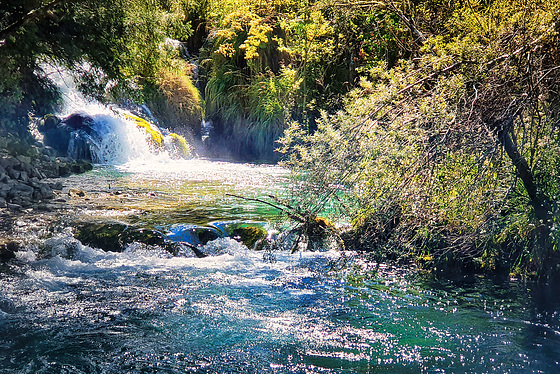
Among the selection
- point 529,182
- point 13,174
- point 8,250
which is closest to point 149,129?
point 13,174

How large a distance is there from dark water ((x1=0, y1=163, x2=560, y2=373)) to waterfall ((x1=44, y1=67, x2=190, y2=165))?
329 inches

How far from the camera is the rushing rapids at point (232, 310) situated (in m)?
4.43

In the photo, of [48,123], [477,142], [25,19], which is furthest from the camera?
[48,123]

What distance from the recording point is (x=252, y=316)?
5418 mm

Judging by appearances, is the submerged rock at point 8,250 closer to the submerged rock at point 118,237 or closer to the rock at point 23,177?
the submerged rock at point 118,237

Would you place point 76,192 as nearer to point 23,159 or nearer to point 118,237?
point 23,159

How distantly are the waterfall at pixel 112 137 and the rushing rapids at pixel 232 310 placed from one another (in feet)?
24.2

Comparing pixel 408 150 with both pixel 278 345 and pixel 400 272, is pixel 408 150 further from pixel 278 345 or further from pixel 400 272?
pixel 278 345

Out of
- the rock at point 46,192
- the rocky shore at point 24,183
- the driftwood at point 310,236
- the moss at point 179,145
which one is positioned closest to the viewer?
the driftwood at point 310,236

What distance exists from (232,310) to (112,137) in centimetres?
1235

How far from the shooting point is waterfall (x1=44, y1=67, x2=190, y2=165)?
15945mm

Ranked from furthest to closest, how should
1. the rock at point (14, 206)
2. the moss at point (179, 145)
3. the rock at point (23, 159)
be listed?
the moss at point (179, 145) → the rock at point (23, 159) → the rock at point (14, 206)

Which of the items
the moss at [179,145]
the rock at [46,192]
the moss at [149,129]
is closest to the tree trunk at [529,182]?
the rock at [46,192]

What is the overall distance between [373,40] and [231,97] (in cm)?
774
